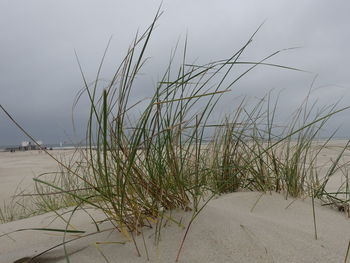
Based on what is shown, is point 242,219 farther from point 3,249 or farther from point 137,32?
point 3,249

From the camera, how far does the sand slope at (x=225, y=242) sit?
2.65 ft

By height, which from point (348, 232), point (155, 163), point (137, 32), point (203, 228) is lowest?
point (348, 232)

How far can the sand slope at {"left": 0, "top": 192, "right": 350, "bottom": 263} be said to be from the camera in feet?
2.65

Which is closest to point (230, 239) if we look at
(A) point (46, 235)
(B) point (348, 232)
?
(B) point (348, 232)

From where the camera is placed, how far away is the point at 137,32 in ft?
3.32

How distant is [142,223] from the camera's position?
945mm

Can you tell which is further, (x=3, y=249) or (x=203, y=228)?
(x=3, y=249)

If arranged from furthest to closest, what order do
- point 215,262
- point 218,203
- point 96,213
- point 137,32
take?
point 96,213, point 218,203, point 137,32, point 215,262

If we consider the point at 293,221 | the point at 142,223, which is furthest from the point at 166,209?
the point at 293,221

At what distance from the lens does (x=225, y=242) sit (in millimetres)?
858

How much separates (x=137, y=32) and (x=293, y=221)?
0.90 meters

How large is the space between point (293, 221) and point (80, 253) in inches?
30.2

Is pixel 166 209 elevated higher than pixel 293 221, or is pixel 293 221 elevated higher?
pixel 166 209

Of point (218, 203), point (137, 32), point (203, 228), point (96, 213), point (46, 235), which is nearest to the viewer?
point (203, 228)
